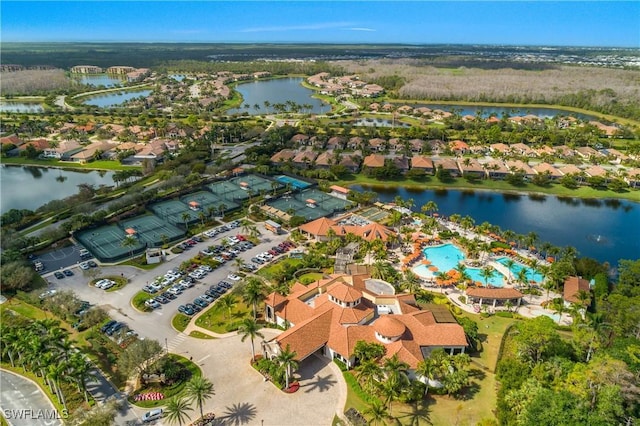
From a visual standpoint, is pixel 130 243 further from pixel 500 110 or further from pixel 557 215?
pixel 500 110

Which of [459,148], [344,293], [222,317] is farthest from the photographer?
[459,148]

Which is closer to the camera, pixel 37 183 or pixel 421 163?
pixel 37 183

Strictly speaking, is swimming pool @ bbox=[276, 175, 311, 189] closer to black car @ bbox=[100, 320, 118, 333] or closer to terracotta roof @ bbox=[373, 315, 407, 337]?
black car @ bbox=[100, 320, 118, 333]

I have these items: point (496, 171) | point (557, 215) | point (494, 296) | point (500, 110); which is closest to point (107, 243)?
point (494, 296)

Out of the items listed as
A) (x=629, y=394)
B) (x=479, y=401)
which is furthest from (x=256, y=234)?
(x=629, y=394)

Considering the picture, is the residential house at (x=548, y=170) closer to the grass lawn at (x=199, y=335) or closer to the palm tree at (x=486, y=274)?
the palm tree at (x=486, y=274)

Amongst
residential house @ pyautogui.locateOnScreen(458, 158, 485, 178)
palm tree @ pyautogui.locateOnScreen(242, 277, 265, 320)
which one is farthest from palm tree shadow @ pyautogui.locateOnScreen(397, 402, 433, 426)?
residential house @ pyautogui.locateOnScreen(458, 158, 485, 178)

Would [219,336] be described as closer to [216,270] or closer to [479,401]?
[216,270]
